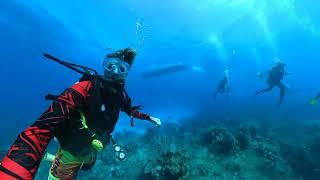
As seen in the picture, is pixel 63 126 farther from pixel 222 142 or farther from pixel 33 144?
pixel 222 142

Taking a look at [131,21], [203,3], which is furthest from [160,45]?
[203,3]

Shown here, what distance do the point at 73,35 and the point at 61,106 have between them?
46744 millimetres

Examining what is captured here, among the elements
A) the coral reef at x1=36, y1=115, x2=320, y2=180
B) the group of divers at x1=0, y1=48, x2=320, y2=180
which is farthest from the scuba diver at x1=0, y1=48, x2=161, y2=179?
the coral reef at x1=36, y1=115, x2=320, y2=180

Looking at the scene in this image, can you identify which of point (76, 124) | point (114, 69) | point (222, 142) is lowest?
point (76, 124)

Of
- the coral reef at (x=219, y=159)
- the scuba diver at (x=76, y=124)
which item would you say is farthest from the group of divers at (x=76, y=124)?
the coral reef at (x=219, y=159)

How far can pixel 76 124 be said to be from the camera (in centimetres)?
350

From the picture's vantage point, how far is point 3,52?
65.9 meters

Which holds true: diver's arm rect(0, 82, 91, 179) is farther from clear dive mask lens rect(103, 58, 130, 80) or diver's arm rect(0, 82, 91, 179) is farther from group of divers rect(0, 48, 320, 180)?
clear dive mask lens rect(103, 58, 130, 80)

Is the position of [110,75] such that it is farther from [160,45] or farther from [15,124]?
[160,45]

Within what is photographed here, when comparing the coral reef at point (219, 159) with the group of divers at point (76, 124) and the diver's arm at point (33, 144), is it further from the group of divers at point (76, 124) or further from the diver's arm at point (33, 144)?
the diver's arm at point (33, 144)

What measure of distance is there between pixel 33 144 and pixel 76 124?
1131 millimetres

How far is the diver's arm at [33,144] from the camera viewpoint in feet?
7.07

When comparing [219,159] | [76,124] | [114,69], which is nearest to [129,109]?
[114,69]

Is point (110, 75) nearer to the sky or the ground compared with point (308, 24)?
nearer to the ground
